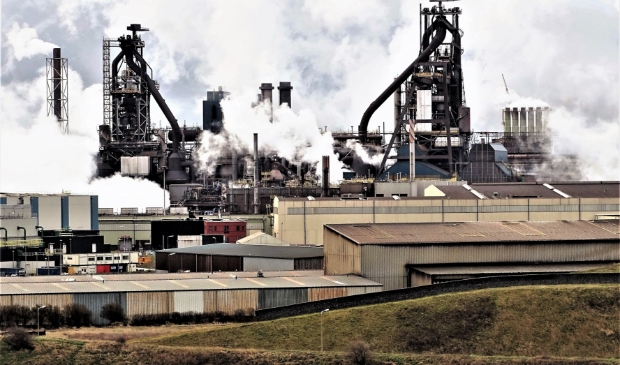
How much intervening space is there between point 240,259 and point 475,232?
41.2 feet

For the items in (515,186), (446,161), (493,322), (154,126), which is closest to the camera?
(493,322)

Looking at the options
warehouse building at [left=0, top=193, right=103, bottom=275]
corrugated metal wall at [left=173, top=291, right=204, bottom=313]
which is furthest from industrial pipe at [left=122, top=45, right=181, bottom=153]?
corrugated metal wall at [left=173, top=291, right=204, bottom=313]

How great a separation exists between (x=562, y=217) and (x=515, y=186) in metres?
7.97

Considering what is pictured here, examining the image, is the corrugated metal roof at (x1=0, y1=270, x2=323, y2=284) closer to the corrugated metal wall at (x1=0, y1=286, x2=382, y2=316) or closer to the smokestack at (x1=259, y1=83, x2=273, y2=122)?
the corrugated metal wall at (x1=0, y1=286, x2=382, y2=316)

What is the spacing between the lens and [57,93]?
125 metres

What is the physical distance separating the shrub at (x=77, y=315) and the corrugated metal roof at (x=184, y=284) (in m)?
0.99

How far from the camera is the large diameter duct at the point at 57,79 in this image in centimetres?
12394

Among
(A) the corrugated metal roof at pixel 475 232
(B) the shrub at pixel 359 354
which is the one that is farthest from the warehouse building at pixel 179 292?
(B) the shrub at pixel 359 354

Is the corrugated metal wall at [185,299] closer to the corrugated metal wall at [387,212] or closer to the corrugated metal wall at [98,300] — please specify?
the corrugated metal wall at [98,300]

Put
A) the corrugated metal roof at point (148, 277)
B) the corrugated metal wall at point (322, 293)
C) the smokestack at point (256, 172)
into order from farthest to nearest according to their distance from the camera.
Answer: the smokestack at point (256, 172) → the corrugated metal roof at point (148, 277) → the corrugated metal wall at point (322, 293)

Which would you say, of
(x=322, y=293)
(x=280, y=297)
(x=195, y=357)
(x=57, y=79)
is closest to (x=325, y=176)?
(x=57, y=79)

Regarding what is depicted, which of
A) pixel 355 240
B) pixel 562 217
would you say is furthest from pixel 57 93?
pixel 355 240

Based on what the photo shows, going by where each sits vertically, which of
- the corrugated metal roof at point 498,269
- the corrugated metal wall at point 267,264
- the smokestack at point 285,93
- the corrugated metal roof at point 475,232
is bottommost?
the corrugated metal wall at point 267,264

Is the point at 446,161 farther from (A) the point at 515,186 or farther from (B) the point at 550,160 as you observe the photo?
(A) the point at 515,186
